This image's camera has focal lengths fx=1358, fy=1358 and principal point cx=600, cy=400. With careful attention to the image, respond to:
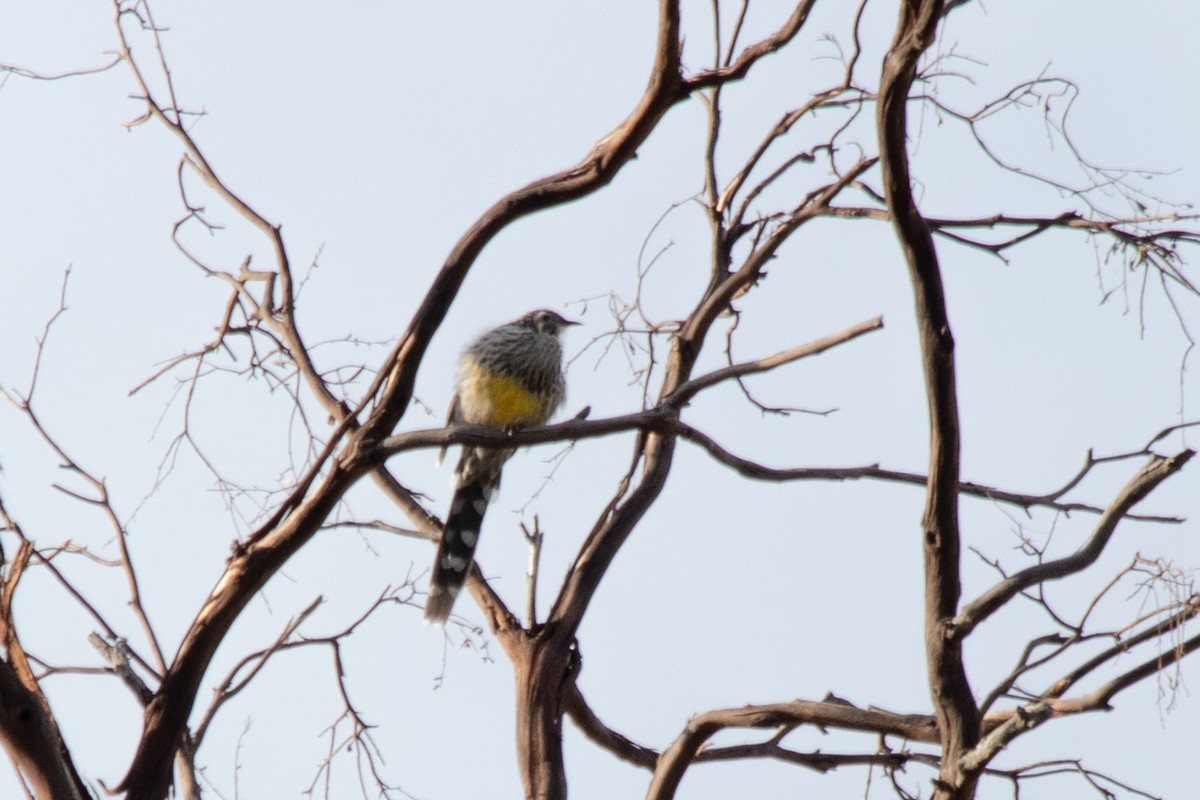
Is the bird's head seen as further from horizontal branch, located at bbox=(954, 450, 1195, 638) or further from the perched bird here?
horizontal branch, located at bbox=(954, 450, 1195, 638)

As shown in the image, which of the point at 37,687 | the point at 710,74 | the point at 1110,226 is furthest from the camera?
the point at 1110,226

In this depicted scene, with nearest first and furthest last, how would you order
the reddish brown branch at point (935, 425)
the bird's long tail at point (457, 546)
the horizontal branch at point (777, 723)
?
the reddish brown branch at point (935, 425), the horizontal branch at point (777, 723), the bird's long tail at point (457, 546)

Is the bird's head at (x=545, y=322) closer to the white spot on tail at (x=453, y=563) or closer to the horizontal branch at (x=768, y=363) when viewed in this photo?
the white spot on tail at (x=453, y=563)

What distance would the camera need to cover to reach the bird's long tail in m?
5.62

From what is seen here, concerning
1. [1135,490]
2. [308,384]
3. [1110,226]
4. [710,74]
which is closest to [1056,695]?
[1135,490]

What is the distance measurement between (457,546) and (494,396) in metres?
1.02

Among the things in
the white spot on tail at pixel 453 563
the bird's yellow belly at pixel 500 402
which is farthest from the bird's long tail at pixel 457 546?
the bird's yellow belly at pixel 500 402

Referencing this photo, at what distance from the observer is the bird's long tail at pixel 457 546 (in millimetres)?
5625

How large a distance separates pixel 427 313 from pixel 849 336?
120 centimetres

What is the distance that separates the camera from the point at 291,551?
389 centimetres

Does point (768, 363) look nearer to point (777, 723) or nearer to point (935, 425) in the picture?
point (935, 425)

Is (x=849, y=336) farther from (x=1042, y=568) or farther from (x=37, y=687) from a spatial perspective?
(x=37, y=687)

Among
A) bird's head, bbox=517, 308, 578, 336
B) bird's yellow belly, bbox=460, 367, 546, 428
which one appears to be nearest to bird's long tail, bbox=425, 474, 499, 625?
bird's yellow belly, bbox=460, 367, 546, 428

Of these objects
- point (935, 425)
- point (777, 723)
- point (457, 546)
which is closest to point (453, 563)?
point (457, 546)
